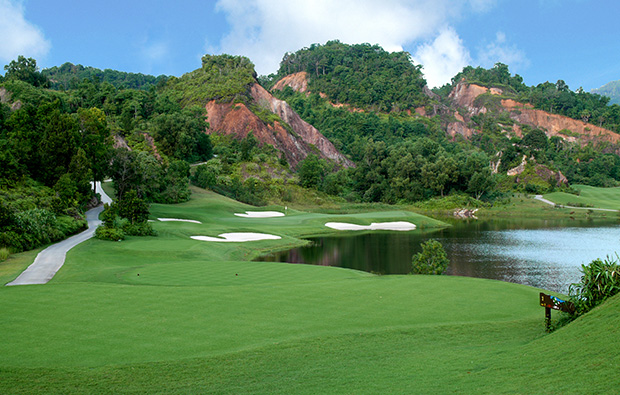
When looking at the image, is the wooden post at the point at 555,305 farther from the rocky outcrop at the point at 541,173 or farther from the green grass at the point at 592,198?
the rocky outcrop at the point at 541,173

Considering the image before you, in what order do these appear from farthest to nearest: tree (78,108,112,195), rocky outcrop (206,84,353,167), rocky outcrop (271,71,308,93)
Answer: rocky outcrop (271,71,308,93), rocky outcrop (206,84,353,167), tree (78,108,112,195)

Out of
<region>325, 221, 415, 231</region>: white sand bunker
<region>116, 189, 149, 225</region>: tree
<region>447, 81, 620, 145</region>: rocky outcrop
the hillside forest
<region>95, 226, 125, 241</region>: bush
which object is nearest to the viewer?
<region>95, 226, 125, 241</region>: bush

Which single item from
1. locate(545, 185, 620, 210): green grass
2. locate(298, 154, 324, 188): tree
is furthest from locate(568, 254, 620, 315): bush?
locate(545, 185, 620, 210): green grass

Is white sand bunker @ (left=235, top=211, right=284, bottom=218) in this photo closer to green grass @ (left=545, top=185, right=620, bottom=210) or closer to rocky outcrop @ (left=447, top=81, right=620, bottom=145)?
green grass @ (left=545, top=185, right=620, bottom=210)

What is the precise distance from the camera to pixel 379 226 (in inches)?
1944

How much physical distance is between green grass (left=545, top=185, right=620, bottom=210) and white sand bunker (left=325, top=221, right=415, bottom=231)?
1627 inches

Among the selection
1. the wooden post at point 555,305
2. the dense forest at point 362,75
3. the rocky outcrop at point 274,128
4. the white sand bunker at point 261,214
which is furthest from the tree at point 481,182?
the wooden post at point 555,305

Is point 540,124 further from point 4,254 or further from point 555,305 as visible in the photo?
point 4,254

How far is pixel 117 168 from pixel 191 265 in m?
23.6

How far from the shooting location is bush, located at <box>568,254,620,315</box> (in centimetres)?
878

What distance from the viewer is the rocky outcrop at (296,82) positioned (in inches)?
5871

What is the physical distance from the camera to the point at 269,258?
3038 cm

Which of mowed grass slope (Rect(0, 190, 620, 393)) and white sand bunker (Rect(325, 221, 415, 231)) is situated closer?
mowed grass slope (Rect(0, 190, 620, 393))

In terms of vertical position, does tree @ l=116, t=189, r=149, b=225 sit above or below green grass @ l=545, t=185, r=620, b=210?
below
